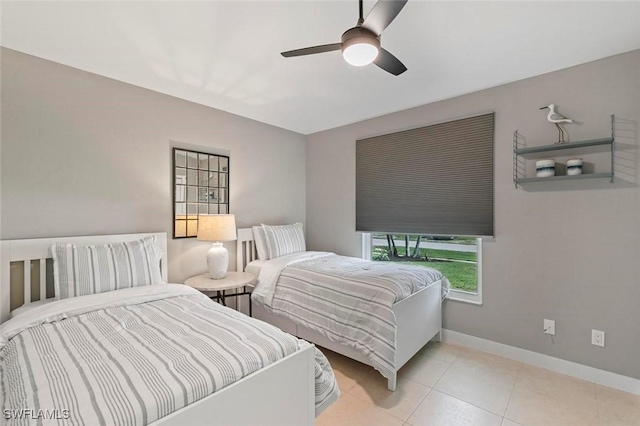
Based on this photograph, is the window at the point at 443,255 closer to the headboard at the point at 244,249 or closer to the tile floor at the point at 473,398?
the tile floor at the point at 473,398

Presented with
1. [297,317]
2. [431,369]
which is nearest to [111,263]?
[297,317]

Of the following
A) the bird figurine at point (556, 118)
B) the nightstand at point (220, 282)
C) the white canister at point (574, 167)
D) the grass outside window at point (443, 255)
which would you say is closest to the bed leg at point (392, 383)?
the grass outside window at point (443, 255)

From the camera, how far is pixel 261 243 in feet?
11.1

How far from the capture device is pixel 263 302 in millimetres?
2977

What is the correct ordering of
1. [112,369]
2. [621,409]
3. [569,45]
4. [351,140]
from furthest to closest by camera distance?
1. [351,140]
2. [569,45]
3. [621,409]
4. [112,369]

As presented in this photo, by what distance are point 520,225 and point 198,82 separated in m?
3.28

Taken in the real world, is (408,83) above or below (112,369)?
above

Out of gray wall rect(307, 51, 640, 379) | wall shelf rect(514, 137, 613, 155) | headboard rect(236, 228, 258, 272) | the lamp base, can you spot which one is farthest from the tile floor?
wall shelf rect(514, 137, 613, 155)

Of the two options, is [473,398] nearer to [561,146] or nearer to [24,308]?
[561,146]

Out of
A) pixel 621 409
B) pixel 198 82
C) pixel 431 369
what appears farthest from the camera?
pixel 198 82

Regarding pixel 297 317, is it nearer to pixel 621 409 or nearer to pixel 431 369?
pixel 431 369

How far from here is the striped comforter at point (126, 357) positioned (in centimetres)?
90

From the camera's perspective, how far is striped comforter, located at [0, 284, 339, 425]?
0.90 metres

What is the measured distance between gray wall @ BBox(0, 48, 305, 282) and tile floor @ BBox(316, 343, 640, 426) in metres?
2.04
